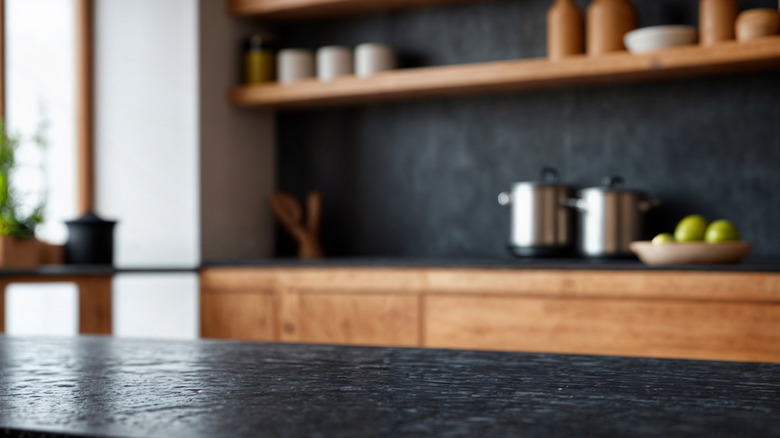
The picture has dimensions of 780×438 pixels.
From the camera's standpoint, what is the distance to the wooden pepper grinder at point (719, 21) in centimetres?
281

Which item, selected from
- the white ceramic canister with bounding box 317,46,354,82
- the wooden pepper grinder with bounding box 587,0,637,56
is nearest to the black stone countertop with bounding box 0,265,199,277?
the white ceramic canister with bounding box 317,46,354,82

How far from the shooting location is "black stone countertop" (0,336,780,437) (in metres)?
0.39

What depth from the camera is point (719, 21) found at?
2.81 m

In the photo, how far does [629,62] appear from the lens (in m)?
2.89

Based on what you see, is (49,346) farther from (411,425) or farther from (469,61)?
(469,61)

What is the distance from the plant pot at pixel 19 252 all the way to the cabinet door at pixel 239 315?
0.61 metres

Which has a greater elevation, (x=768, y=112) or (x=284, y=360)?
(x=768, y=112)

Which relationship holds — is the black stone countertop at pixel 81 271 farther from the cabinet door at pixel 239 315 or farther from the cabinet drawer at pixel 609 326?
the cabinet drawer at pixel 609 326

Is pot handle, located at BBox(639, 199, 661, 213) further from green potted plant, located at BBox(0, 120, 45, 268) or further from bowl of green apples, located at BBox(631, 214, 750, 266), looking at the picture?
green potted plant, located at BBox(0, 120, 45, 268)

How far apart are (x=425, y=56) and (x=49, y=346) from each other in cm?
289

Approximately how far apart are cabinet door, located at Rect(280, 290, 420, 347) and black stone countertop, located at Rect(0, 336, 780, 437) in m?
2.17

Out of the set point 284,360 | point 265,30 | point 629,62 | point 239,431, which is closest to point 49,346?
point 284,360

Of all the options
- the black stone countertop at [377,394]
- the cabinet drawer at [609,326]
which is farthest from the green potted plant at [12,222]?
the black stone countertop at [377,394]

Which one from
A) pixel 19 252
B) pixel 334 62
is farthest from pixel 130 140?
pixel 334 62
